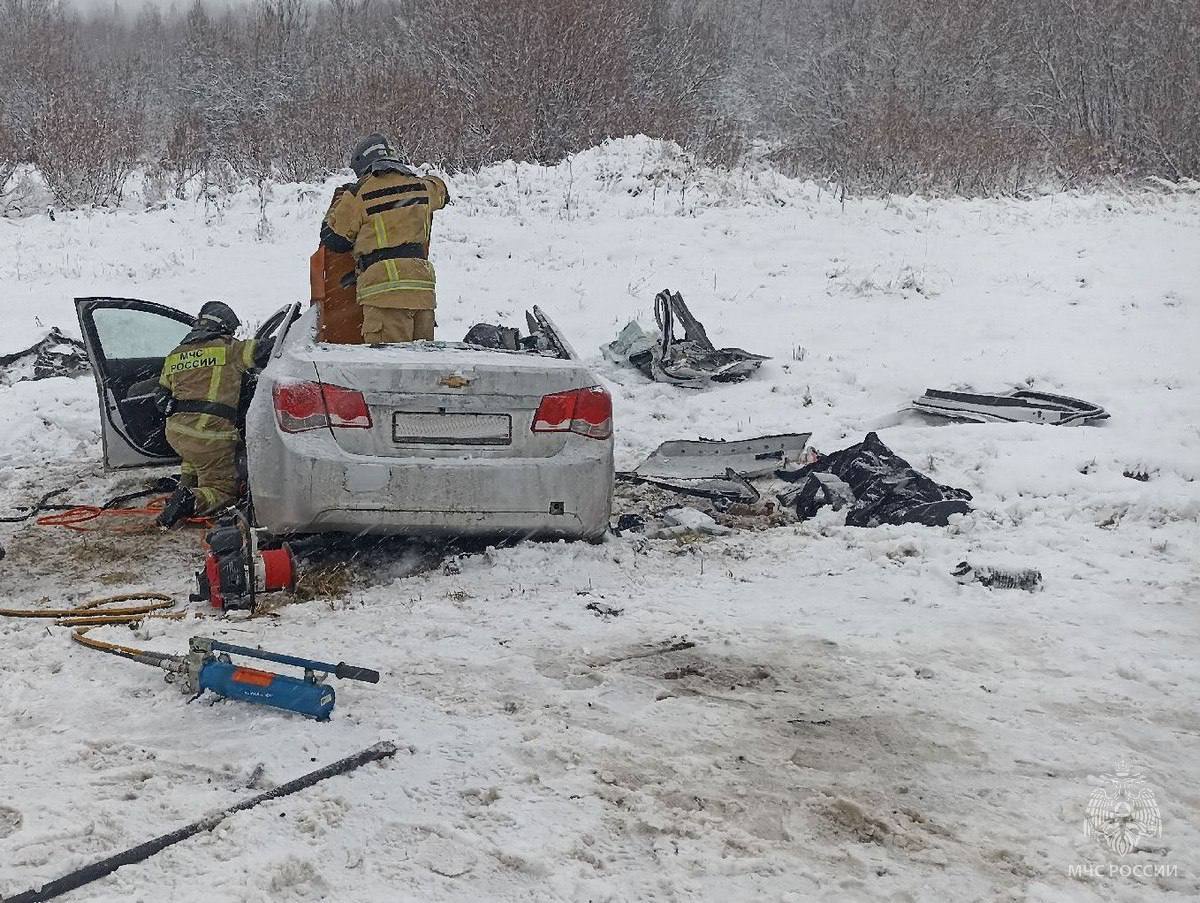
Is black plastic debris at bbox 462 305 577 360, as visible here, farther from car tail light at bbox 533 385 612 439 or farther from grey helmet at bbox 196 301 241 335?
grey helmet at bbox 196 301 241 335

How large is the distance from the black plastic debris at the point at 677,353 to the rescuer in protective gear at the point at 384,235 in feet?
10.1

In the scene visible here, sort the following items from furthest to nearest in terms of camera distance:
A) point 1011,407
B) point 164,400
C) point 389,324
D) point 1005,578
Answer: point 1011,407 → point 389,324 → point 164,400 → point 1005,578

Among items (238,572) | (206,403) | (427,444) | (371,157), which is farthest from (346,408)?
(371,157)

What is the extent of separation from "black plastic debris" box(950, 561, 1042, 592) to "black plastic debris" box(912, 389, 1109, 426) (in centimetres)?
313

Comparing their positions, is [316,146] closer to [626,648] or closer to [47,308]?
[47,308]

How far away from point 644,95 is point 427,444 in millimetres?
22751

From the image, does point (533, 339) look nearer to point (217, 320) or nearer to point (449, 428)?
point (449, 428)

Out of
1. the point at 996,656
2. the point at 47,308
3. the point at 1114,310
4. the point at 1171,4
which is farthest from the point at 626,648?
the point at 1171,4

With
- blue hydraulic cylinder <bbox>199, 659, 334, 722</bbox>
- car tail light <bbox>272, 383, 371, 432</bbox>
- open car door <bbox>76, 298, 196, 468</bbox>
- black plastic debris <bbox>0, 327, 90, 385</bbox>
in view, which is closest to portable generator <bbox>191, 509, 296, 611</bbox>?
car tail light <bbox>272, 383, 371, 432</bbox>

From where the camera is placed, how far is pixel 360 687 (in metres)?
3.53

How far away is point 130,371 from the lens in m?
6.03

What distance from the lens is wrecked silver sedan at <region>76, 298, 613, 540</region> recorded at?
14.6ft

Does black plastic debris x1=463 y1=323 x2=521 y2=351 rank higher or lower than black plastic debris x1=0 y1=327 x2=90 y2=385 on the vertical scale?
higher

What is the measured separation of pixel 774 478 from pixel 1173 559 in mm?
2576
